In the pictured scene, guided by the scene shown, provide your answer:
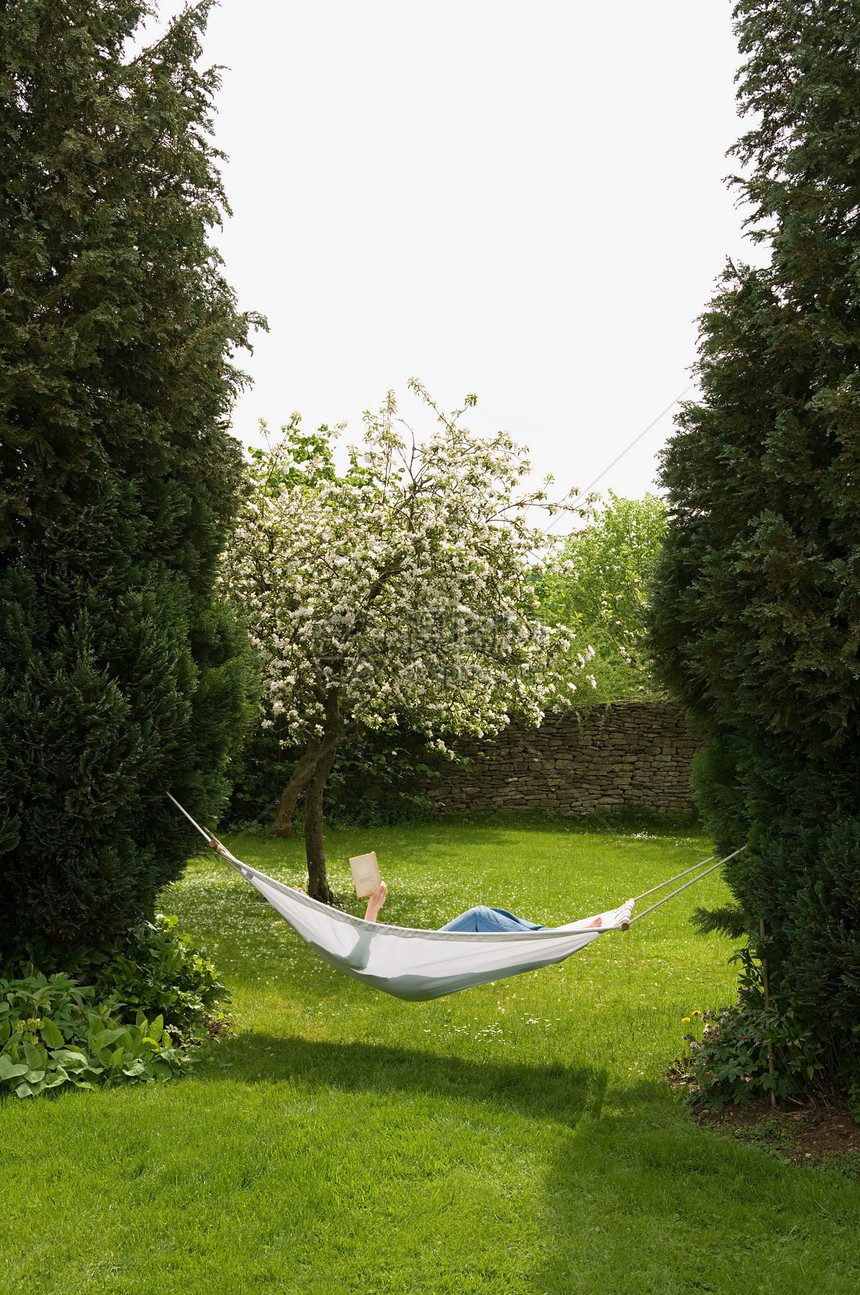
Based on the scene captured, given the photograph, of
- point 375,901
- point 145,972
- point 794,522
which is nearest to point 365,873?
point 375,901

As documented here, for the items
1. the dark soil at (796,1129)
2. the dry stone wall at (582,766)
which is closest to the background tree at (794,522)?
the dark soil at (796,1129)

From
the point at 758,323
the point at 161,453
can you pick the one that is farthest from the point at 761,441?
the point at 161,453

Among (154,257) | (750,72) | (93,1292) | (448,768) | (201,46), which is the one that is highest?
(201,46)

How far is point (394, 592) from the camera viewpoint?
318 inches

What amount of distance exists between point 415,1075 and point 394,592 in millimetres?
4553

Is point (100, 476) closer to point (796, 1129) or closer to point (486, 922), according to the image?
point (486, 922)

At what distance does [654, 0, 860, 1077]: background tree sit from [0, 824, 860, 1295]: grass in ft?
2.90

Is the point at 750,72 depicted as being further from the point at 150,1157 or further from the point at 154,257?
the point at 150,1157

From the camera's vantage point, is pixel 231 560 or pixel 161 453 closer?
pixel 161 453

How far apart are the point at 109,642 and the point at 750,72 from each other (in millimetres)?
4053

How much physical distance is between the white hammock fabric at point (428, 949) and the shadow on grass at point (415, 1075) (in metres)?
0.40

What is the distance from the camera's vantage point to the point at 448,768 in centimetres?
1545

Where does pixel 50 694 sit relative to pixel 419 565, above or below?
below

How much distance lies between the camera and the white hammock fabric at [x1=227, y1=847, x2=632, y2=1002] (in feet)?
13.1
